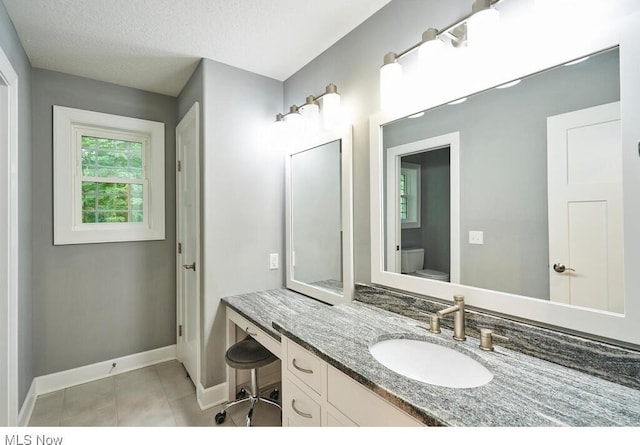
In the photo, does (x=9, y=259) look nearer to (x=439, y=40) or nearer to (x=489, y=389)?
(x=489, y=389)

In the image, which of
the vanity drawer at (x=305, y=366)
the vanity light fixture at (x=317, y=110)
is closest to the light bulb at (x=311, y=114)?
the vanity light fixture at (x=317, y=110)

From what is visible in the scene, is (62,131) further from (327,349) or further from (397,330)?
(397,330)

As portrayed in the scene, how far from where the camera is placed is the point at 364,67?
165 cm

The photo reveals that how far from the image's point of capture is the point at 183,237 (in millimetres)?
2533

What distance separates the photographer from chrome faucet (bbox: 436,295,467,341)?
113 cm

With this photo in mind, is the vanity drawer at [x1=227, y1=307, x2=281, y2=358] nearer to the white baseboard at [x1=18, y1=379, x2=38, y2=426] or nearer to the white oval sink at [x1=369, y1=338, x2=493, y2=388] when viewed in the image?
the white oval sink at [x1=369, y1=338, x2=493, y2=388]

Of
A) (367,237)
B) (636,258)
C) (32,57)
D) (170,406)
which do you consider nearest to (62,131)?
(32,57)

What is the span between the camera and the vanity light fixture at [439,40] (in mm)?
1041

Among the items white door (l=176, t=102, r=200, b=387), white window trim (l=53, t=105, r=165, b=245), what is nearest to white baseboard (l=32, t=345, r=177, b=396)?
white door (l=176, t=102, r=200, b=387)

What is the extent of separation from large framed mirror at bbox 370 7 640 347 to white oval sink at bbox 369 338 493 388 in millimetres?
236

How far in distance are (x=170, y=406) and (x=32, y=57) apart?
103 inches

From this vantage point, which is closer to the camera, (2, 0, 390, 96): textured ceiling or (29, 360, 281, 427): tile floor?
(2, 0, 390, 96): textured ceiling

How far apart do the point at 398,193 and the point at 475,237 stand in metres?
0.44

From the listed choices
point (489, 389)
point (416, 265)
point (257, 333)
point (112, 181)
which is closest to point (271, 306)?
point (257, 333)
